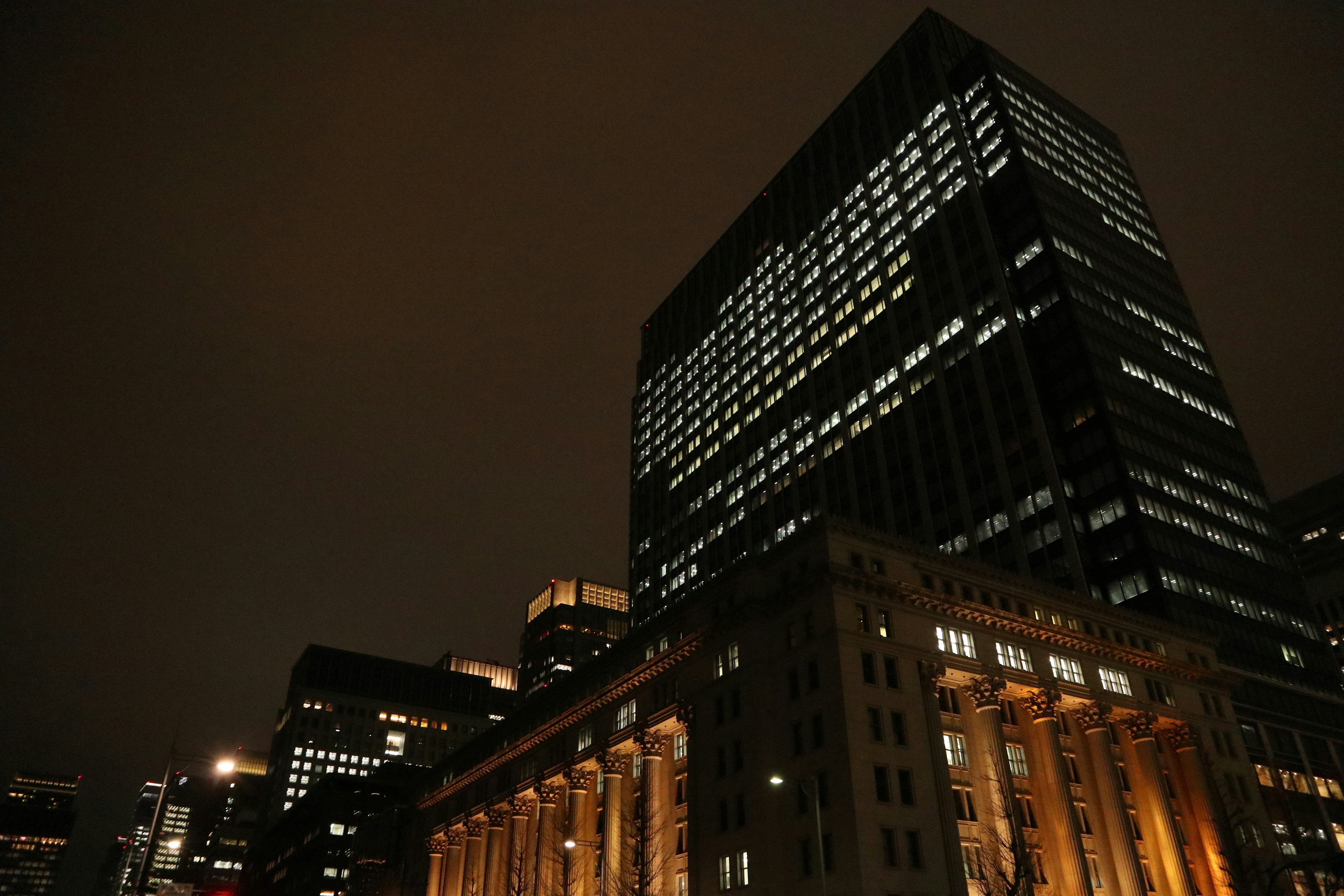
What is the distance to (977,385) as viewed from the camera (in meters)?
125

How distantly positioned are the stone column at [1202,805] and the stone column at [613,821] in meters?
47.1

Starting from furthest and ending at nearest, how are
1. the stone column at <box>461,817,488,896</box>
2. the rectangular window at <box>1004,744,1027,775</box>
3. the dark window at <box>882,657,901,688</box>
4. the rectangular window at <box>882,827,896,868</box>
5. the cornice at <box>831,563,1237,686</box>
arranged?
the stone column at <box>461,817,488,896</box> < the rectangular window at <box>1004,744,1027,775</box> < the cornice at <box>831,563,1237,686</box> < the dark window at <box>882,657,901,688</box> < the rectangular window at <box>882,827,896,868</box>

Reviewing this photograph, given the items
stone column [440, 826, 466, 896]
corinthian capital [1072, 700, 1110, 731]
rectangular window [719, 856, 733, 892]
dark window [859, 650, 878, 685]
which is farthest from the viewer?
stone column [440, 826, 466, 896]

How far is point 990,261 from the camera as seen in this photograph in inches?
5113

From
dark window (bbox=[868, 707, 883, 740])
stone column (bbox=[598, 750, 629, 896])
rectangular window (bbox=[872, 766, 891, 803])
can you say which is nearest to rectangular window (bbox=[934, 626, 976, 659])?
dark window (bbox=[868, 707, 883, 740])

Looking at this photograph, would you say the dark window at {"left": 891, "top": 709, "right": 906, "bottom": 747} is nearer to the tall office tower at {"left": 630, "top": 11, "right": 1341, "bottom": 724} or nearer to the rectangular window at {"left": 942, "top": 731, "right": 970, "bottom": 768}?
the rectangular window at {"left": 942, "top": 731, "right": 970, "bottom": 768}

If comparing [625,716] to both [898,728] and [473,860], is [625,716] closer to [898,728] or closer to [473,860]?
[898,728]

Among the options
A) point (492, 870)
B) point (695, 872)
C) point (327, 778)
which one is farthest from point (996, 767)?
point (327, 778)

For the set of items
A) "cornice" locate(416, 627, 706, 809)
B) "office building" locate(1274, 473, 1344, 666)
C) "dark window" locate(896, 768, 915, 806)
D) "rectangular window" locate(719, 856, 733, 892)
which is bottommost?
"rectangular window" locate(719, 856, 733, 892)

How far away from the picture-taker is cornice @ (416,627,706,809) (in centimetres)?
8138

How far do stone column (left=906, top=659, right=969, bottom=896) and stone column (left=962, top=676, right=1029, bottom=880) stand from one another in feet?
8.47

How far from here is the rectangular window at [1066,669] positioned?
7762 centimetres

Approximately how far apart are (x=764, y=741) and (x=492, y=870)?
5233 centimetres

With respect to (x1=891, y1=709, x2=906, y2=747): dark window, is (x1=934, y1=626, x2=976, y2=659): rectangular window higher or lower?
higher
